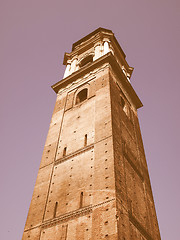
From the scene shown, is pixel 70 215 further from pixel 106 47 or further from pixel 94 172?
pixel 106 47

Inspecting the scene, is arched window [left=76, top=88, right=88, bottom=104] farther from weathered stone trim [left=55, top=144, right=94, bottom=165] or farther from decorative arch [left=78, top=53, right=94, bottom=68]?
weathered stone trim [left=55, top=144, right=94, bottom=165]

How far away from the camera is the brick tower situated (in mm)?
9352

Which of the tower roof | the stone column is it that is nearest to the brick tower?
the stone column

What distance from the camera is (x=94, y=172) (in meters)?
10.8

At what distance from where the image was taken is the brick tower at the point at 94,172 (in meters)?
9.35

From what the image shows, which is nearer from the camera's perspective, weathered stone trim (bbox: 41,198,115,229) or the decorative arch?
weathered stone trim (bbox: 41,198,115,229)

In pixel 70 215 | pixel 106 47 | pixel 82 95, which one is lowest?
pixel 70 215

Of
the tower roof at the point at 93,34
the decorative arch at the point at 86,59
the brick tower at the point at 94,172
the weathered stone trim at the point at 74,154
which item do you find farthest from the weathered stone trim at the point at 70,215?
the tower roof at the point at 93,34

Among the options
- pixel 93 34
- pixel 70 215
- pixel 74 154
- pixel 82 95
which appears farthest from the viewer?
pixel 93 34

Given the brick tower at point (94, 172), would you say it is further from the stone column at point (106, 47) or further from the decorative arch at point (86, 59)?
the decorative arch at point (86, 59)

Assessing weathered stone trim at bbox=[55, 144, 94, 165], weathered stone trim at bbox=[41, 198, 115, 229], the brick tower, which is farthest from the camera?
weathered stone trim at bbox=[55, 144, 94, 165]

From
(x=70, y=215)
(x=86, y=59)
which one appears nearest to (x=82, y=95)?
(x=86, y=59)

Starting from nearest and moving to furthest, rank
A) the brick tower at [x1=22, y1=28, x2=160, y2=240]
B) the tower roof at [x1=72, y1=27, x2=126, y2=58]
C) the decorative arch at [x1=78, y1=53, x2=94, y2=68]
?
the brick tower at [x1=22, y1=28, x2=160, y2=240]
the decorative arch at [x1=78, y1=53, x2=94, y2=68]
the tower roof at [x1=72, y1=27, x2=126, y2=58]

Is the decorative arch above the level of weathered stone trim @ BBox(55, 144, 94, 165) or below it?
A: above
